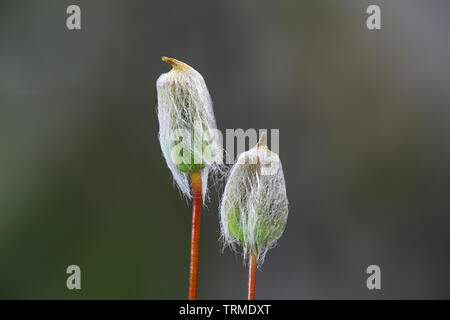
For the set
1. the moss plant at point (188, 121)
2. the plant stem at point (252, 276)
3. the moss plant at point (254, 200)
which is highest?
the moss plant at point (188, 121)

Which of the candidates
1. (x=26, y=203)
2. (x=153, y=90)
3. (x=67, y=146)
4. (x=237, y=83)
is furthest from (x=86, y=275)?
(x=237, y=83)

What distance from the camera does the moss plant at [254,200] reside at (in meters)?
0.34

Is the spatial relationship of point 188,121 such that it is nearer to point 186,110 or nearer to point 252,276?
point 186,110

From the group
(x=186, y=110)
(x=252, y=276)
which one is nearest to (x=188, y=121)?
(x=186, y=110)

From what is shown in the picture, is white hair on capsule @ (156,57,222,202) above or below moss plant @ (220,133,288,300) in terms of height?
above

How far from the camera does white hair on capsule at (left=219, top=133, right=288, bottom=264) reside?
34 centimetres

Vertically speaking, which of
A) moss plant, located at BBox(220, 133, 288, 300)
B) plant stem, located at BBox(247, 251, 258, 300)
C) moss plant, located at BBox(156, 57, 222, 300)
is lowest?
plant stem, located at BBox(247, 251, 258, 300)

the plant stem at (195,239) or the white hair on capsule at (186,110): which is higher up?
the white hair on capsule at (186,110)

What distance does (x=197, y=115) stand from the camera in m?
0.34

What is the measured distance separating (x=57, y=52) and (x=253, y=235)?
1.14 metres

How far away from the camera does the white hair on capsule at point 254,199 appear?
0.34 meters

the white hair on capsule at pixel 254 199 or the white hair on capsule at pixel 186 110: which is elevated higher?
the white hair on capsule at pixel 186 110

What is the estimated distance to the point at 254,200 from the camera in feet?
1.15

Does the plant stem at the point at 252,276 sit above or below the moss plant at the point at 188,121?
below
